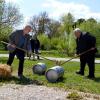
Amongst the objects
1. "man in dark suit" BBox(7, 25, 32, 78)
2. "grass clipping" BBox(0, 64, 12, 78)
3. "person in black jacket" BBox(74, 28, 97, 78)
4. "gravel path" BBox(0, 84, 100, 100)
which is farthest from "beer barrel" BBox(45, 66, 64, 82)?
"person in black jacket" BBox(74, 28, 97, 78)

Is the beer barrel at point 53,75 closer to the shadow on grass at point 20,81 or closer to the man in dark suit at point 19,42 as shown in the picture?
the shadow on grass at point 20,81

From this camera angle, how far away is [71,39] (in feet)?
172

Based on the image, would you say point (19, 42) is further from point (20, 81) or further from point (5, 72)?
point (20, 81)

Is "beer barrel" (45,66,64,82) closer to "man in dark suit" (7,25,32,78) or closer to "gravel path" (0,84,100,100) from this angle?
"man in dark suit" (7,25,32,78)

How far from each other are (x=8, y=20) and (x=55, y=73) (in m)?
28.5

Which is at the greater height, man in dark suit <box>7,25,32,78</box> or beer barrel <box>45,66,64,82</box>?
man in dark suit <box>7,25,32,78</box>

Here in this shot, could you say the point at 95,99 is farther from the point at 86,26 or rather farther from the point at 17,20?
the point at 86,26

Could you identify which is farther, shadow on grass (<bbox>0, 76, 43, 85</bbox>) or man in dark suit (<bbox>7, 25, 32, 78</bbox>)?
man in dark suit (<bbox>7, 25, 32, 78</bbox>)

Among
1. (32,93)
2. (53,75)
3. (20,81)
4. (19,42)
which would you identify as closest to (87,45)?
(53,75)

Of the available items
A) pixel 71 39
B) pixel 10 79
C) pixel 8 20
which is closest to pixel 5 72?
pixel 10 79

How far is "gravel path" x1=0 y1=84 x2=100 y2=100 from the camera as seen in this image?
1124 centimetres

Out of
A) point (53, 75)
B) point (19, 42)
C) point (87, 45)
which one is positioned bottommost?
point (53, 75)

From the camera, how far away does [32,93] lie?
468 inches

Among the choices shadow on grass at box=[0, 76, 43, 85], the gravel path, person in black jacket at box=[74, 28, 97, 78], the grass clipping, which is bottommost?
shadow on grass at box=[0, 76, 43, 85]
